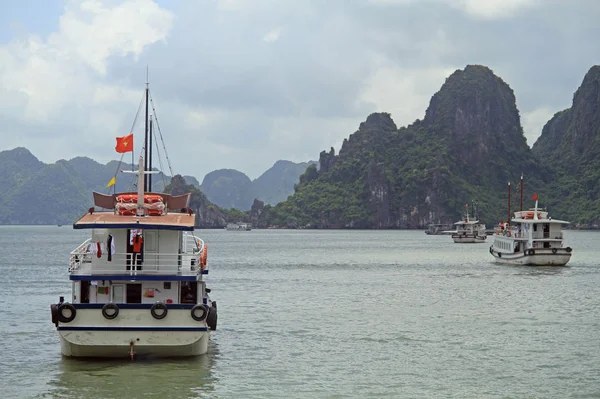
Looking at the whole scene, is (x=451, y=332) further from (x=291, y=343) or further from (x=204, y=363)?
(x=204, y=363)

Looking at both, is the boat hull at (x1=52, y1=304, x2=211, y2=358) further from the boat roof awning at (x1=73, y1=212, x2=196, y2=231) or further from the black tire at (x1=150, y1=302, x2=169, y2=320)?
the boat roof awning at (x1=73, y1=212, x2=196, y2=231)

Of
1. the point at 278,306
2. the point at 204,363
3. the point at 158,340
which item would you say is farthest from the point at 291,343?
the point at 278,306

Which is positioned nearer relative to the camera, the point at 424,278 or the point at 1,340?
the point at 1,340

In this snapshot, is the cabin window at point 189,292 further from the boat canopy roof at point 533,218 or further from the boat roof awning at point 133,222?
the boat canopy roof at point 533,218

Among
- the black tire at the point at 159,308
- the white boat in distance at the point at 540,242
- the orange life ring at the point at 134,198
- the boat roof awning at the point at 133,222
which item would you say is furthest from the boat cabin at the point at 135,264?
the white boat in distance at the point at 540,242

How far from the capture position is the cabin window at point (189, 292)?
27.7 m

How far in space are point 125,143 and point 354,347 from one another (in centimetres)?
1182

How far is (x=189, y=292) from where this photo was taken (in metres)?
27.7

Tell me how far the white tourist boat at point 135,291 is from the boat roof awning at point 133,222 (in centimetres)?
3

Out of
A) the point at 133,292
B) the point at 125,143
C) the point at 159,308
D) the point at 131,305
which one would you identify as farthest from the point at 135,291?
the point at 125,143

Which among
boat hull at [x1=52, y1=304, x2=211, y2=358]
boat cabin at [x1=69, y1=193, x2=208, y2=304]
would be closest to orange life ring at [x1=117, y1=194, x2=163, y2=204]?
boat cabin at [x1=69, y1=193, x2=208, y2=304]

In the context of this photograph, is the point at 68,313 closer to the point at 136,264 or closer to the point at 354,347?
the point at 136,264

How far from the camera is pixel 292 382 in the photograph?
1016 inches

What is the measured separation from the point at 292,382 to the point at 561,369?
943 cm
